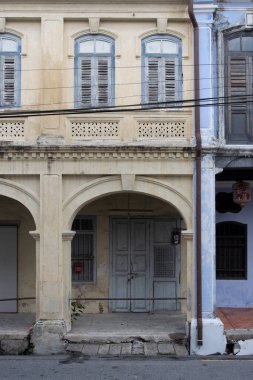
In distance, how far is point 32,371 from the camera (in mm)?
9594

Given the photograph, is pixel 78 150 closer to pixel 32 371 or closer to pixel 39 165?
pixel 39 165

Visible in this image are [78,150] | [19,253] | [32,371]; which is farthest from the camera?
[19,253]

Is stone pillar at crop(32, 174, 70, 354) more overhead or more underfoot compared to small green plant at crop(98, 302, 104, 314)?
more overhead

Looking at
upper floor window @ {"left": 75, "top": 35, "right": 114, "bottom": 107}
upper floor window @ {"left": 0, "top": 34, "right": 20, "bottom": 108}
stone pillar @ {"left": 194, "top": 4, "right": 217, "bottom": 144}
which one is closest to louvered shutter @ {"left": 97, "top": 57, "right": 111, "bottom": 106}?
upper floor window @ {"left": 75, "top": 35, "right": 114, "bottom": 107}

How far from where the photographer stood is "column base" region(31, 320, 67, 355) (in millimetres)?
10727

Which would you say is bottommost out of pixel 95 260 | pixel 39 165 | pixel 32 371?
pixel 32 371

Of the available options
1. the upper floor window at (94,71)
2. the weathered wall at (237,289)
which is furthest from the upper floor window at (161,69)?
the weathered wall at (237,289)

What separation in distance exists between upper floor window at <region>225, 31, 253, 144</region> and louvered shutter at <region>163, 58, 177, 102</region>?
1.13 metres

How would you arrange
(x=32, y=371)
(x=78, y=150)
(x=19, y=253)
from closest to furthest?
(x=32, y=371) < (x=78, y=150) < (x=19, y=253)

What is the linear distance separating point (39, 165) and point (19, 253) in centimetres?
309

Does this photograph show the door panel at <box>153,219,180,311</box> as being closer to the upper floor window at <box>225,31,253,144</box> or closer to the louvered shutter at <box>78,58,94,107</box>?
the upper floor window at <box>225,31,253,144</box>

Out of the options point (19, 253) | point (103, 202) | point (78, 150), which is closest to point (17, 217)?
point (19, 253)

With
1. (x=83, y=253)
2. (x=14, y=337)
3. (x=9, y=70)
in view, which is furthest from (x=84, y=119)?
(x=14, y=337)

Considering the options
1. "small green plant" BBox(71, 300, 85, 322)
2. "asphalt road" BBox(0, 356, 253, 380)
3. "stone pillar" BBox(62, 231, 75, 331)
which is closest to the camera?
"asphalt road" BBox(0, 356, 253, 380)
